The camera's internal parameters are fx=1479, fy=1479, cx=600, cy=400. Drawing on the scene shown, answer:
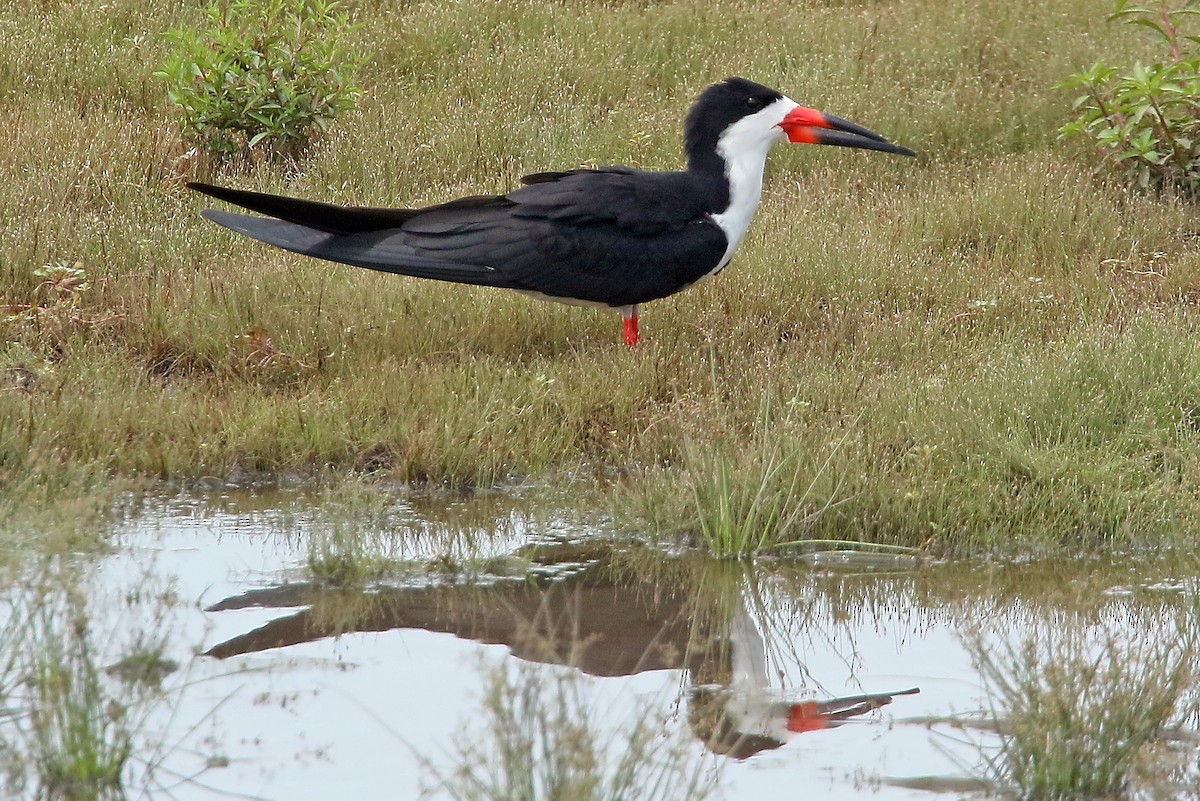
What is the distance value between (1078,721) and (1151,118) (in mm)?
5917

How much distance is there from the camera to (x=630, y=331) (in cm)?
689

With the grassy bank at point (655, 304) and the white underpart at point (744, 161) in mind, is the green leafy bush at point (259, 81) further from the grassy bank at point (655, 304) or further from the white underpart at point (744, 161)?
the white underpart at point (744, 161)

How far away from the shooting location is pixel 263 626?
4301mm

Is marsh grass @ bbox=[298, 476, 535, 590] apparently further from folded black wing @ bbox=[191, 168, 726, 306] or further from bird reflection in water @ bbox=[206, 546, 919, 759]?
folded black wing @ bbox=[191, 168, 726, 306]

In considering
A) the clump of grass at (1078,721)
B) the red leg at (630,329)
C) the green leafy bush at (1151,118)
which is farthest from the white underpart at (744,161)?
the clump of grass at (1078,721)

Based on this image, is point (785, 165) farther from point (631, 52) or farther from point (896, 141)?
point (631, 52)

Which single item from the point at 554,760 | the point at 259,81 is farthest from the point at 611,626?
the point at 259,81

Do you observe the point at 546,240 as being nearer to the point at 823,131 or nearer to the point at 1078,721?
the point at 823,131

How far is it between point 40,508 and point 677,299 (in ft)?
12.1

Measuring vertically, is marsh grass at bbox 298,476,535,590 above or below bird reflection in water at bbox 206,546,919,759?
above

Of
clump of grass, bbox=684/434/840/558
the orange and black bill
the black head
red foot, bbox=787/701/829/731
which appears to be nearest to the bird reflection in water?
red foot, bbox=787/701/829/731

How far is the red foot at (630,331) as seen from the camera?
688 centimetres

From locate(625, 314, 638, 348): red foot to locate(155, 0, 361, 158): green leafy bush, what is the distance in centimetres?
278

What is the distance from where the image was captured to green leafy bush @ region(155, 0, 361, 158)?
8508 mm
